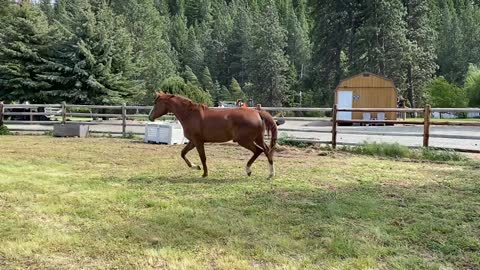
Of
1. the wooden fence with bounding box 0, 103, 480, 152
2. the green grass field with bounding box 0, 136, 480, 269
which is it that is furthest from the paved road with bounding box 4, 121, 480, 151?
the green grass field with bounding box 0, 136, 480, 269

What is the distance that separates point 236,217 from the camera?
448cm

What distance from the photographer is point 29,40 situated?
24.2m

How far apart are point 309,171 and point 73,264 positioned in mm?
4746

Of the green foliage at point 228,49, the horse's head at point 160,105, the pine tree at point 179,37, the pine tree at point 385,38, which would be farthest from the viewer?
the pine tree at point 179,37

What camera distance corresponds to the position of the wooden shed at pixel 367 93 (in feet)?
79.4

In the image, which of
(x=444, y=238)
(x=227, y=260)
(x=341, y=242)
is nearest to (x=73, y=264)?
(x=227, y=260)

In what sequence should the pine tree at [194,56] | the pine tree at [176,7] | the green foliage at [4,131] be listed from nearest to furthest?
1. the green foliage at [4,131]
2. the pine tree at [194,56]
3. the pine tree at [176,7]

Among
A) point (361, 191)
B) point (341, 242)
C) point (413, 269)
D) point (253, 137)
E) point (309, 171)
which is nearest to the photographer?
point (413, 269)

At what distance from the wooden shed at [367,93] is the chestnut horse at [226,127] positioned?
17.9 meters

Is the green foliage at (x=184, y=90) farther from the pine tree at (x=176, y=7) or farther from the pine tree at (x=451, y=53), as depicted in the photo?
the pine tree at (x=176, y=7)

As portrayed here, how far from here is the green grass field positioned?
134 inches

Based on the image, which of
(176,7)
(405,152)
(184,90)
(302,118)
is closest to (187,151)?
(405,152)

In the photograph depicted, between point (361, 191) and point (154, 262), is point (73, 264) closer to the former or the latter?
point (154, 262)

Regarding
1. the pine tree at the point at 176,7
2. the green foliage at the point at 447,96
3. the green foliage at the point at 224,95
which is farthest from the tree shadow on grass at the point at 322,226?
the pine tree at the point at 176,7
